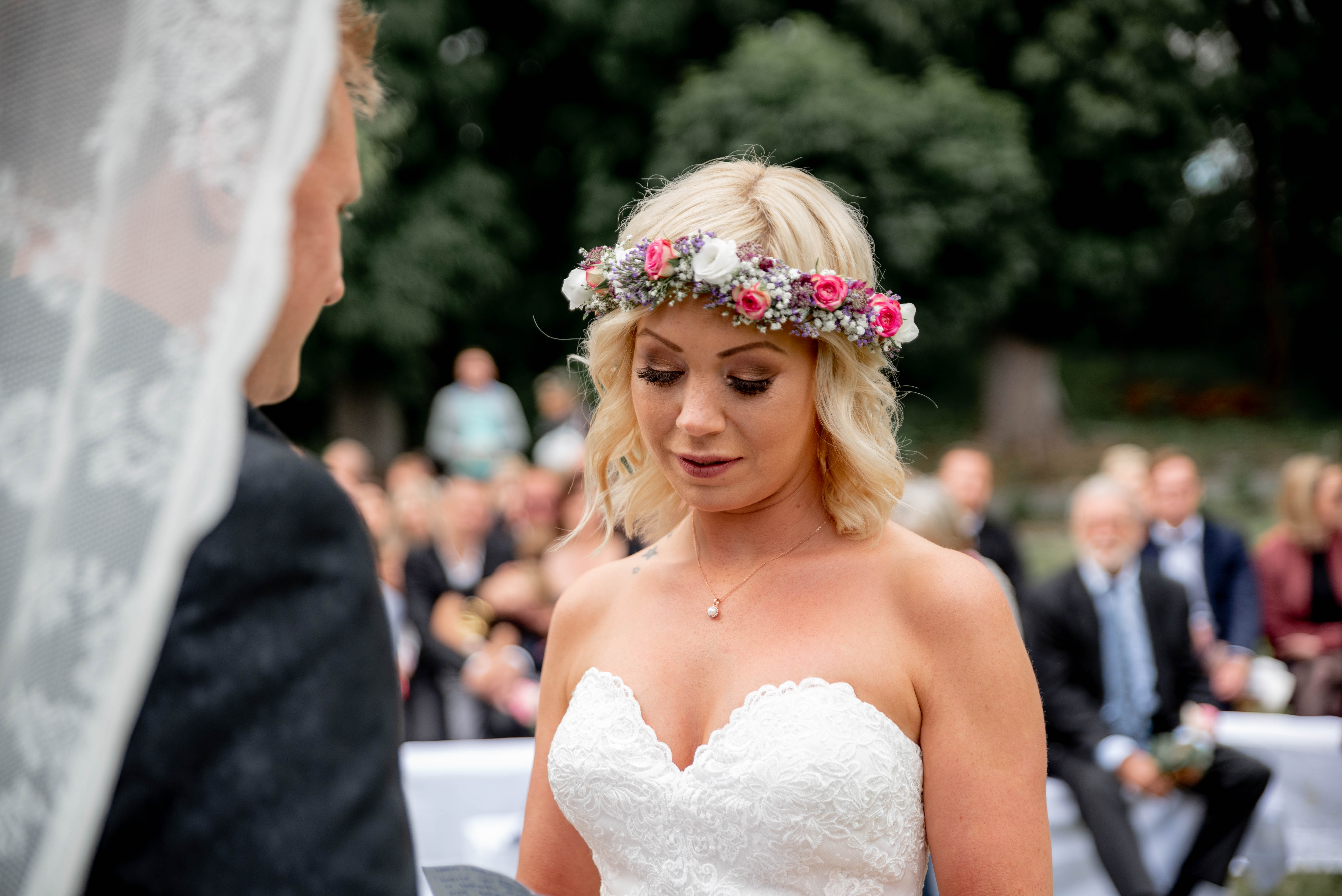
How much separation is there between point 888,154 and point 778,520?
16292 mm

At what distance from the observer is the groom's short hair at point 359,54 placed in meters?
1.42

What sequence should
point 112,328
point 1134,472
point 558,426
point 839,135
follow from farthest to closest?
point 839,135 < point 558,426 < point 1134,472 < point 112,328

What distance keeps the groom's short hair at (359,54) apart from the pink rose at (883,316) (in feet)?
3.17

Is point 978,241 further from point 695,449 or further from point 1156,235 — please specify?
point 695,449

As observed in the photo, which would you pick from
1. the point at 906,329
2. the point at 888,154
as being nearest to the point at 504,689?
the point at 906,329

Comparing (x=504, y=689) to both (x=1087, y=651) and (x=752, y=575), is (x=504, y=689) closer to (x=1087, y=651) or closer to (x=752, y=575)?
(x=1087, y=651)


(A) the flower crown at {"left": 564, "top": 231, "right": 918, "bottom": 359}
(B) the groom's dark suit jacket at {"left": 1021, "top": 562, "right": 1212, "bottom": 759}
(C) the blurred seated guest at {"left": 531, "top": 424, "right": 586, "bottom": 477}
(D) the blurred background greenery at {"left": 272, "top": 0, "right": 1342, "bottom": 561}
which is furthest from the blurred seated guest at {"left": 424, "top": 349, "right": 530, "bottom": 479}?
(A) the flower crown at {"left": 564, "top": 231, "right": 918, "bottom": 359}

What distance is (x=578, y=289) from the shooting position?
2271mm

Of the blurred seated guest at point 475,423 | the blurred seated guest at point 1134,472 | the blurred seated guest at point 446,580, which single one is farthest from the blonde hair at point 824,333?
the blurred seated guest at point 475,423

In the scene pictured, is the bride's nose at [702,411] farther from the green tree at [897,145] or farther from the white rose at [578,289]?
the green tree at [897,145]

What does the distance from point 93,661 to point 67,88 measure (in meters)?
0.49

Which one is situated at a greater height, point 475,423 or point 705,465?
point 705,465

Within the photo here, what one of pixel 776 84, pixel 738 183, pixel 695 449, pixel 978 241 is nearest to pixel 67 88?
pixel 695 449

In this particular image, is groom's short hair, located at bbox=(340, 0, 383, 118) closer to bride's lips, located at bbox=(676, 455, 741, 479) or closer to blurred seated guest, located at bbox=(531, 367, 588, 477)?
bride's lips, located at bbox=(676, 455, 741, 479)
